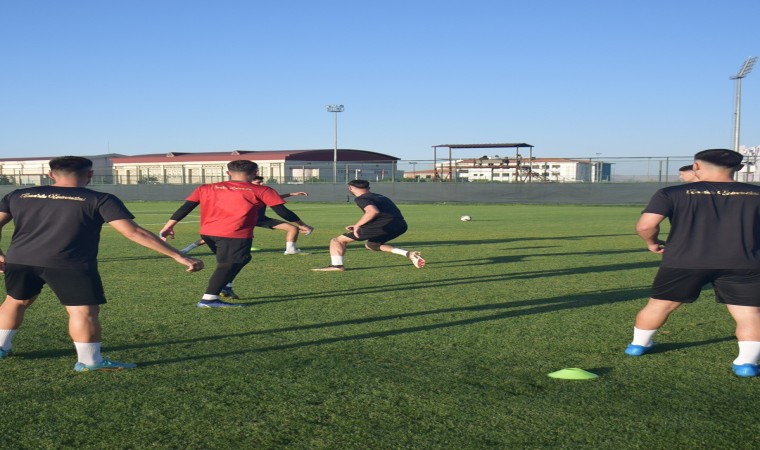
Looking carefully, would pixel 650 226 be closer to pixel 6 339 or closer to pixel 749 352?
pixel 749 352

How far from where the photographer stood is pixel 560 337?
616cm

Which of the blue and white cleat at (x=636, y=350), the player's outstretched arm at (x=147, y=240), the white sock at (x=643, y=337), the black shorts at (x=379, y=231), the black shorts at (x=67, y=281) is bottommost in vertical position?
the blue and white cleat at (x=636, y=350)

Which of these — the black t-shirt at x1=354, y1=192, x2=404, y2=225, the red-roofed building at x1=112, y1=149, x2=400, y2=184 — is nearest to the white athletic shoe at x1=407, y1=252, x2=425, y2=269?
the black t-shirt at x1=354, y1=192, x2=404, y2=225

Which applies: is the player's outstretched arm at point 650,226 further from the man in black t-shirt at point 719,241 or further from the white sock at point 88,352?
the white sock at point 88,352

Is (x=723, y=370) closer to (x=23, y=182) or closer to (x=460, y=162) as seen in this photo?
(x=460, y=162)

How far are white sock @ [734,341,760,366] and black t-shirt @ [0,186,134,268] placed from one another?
4441mm

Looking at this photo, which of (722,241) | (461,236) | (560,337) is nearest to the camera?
(722,241)

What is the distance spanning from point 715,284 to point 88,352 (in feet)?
14.9

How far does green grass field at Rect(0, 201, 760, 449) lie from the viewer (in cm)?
374

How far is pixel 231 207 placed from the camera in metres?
7.84

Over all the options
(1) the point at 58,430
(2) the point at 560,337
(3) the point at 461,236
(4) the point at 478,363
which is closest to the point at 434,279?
(2) the point at 560,337

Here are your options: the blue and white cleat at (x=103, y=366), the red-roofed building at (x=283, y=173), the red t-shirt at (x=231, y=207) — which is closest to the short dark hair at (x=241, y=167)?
the red t-shirt at (x=231, y=207)

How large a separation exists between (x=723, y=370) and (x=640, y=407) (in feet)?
4.10

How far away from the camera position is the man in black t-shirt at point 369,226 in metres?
11.0
